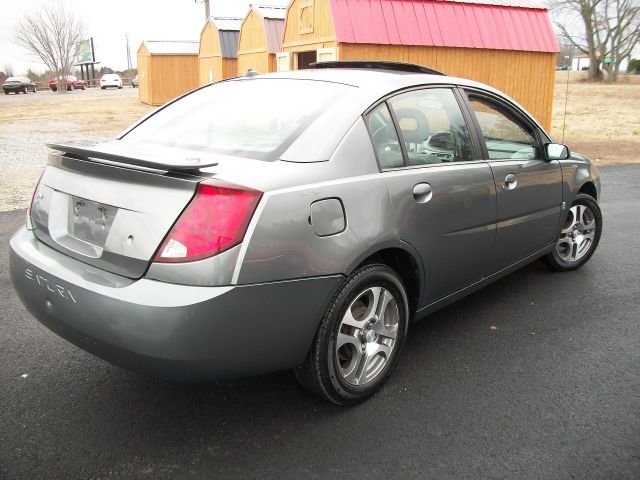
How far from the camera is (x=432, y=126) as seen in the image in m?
3.44

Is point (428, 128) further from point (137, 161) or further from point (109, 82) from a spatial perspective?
point (109, 82)

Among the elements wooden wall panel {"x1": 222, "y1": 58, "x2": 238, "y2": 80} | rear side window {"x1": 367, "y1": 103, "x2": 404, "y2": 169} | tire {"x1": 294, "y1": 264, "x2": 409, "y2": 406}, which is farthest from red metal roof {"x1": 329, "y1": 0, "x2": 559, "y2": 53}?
wooden wall panel {"x1": 222, "y1": 58, "x2": 238, "y2": 80}

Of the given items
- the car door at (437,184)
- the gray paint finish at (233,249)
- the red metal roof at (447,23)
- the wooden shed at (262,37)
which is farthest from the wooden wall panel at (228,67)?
the gray paint finish at (233,249)

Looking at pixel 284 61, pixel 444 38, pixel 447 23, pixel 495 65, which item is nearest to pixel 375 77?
pixel 444 38

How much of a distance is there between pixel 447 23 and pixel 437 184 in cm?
1148

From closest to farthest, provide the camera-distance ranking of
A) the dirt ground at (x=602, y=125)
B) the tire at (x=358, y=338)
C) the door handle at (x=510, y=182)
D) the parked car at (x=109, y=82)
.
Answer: the tire at (x=358, y=338)
the door handle at (x=510, y=182)
the dirt ground at (x=602, y=125)
the parked car at (x=109, y=82)

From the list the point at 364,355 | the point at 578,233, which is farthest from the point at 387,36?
the point at 364,355

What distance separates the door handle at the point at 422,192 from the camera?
306 centimetres

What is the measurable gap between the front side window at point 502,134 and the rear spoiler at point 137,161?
2.03 meters

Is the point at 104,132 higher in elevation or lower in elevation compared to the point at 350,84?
lower

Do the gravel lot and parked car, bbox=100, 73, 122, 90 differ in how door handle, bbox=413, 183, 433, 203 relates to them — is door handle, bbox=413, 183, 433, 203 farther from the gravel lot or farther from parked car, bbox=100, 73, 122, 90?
parked car, bbox=100, 73, 122, 90

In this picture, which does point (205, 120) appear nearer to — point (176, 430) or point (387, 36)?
point (176, 430)

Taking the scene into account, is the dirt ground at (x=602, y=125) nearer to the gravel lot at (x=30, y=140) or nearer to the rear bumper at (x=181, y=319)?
the rear bumper at (x=181, y=319)

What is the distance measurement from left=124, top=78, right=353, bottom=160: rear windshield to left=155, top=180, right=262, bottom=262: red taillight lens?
39 centimetres
